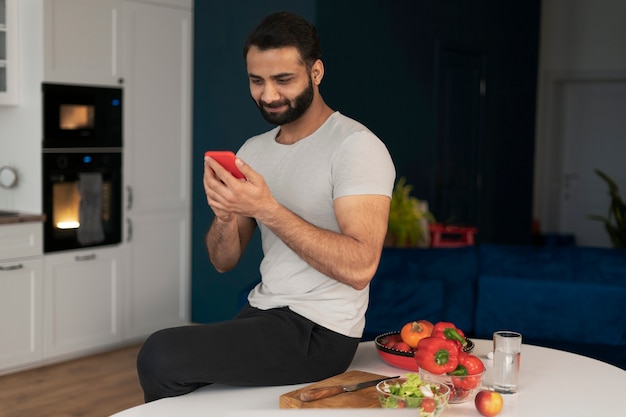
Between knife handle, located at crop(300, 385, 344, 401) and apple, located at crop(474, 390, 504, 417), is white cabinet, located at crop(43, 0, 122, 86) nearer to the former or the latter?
knife handle, located at crop(300, 385, 344, 401)

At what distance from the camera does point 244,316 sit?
2248mm

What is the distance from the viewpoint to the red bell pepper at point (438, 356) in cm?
192

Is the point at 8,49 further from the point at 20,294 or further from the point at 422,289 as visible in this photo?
the point at 422,289

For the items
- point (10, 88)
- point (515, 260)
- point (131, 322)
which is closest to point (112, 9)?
point (10, 88)

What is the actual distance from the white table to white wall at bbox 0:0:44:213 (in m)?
3.26

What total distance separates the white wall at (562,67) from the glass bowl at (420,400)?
25.9 ft

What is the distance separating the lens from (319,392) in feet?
6.15

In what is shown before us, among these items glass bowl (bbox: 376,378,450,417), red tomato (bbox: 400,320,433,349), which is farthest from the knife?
red tomato (bbox: 400,320,433,349)

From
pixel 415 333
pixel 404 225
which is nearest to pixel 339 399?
pixel 415 333

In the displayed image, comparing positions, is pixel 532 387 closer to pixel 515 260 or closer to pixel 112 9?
pixel 515 260

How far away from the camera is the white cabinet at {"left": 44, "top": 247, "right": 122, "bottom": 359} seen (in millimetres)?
5086

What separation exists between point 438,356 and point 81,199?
3.74m

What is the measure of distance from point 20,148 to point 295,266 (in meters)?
3.40

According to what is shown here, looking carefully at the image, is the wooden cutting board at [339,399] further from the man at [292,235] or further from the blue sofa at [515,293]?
the blue sofa at [515,293]
